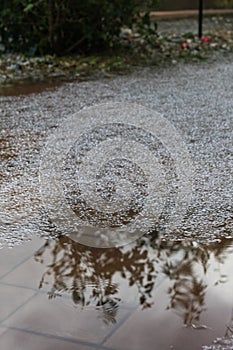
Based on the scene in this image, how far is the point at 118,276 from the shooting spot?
2822 mm

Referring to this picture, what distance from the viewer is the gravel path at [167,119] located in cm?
340

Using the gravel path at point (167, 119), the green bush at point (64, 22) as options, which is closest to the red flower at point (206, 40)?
the gravel path at point (167, 119)

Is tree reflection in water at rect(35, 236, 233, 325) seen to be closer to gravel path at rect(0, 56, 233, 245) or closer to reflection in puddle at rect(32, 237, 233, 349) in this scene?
reflection in puddle at rect(32, 237, 233, 349)

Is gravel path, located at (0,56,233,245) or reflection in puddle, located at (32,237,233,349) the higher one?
reflection in puddle, located at (32,237,233,349)

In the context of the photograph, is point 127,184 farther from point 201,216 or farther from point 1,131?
point 1,131

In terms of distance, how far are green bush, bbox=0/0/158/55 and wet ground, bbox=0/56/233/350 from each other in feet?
12.0

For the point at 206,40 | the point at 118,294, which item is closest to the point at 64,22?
the point at 206,40

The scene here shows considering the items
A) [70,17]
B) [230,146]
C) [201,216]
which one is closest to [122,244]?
[201,216]

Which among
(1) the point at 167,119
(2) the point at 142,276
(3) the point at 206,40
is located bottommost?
(3) the point at 206,40

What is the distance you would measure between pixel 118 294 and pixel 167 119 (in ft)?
9.45

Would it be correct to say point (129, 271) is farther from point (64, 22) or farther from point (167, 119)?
point (64, 22)

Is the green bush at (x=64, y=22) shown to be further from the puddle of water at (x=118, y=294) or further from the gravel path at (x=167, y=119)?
the puddle of water at (x=118, y=294)

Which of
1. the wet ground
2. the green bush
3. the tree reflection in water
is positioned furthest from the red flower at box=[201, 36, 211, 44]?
the tree reflection in water

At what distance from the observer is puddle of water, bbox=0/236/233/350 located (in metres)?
2.38
